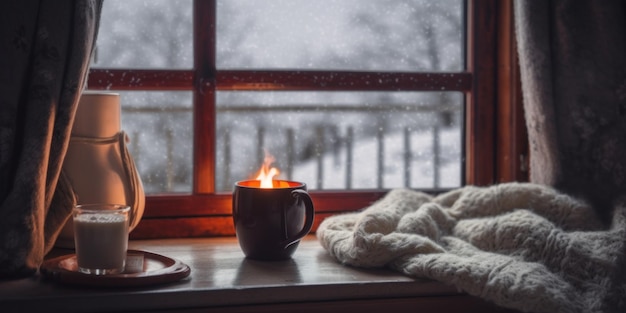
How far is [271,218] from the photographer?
1.19m

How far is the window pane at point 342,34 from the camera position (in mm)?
1485

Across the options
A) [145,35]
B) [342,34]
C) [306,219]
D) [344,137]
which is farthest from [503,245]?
[145,35]

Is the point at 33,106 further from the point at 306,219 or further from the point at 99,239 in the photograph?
the point at 306,219

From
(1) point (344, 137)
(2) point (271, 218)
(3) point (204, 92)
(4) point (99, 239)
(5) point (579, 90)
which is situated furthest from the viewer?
(1) point (344, 137)

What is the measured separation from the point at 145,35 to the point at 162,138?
0.21m

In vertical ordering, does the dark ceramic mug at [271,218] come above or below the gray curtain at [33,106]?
below

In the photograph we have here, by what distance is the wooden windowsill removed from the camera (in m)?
1.00

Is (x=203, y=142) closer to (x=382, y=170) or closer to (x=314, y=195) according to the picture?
(x=314, y=195)

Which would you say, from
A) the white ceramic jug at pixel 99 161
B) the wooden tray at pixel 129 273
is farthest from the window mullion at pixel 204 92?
the wooden tray at pixel 129 273

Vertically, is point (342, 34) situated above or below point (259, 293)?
above

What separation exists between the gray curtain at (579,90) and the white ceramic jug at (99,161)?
0.77 m

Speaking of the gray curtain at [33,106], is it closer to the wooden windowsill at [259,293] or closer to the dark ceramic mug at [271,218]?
the wooden windowsill at [259,293]

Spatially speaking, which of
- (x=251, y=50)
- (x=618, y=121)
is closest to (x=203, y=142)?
(x=251, y=50)

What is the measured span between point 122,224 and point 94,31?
0.34 metres
